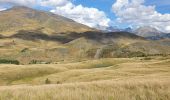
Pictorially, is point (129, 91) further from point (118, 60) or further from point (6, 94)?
point (118, 60)

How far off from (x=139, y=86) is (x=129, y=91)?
0.99 meters

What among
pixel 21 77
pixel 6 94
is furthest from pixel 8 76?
pixel 6 94

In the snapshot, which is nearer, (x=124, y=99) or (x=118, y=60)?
(x=124, y=99)

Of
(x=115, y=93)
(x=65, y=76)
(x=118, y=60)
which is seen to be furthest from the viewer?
Result: (x=118, y=60)

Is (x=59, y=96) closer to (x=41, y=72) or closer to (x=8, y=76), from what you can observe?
(x=8, y=76)

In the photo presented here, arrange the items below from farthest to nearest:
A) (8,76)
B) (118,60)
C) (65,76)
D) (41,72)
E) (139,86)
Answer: (118,60) → (41,72) → (8,76) → (65,76) → (139,86)

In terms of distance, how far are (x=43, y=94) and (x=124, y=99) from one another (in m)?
2.96

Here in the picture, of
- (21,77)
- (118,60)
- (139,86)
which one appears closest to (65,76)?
(21,77)

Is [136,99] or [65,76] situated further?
[65,76]

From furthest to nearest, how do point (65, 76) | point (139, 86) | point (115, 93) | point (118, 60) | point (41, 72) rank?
1. point (118, 60)
2. point (41, 72)
3. point (65, 76)
4. point (139, 86)
5. point (115, 93)

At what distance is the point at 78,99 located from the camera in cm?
1166

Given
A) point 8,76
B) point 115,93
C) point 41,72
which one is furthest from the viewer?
point 41,72

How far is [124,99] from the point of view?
37.6ft

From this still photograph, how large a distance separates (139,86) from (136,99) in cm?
235
